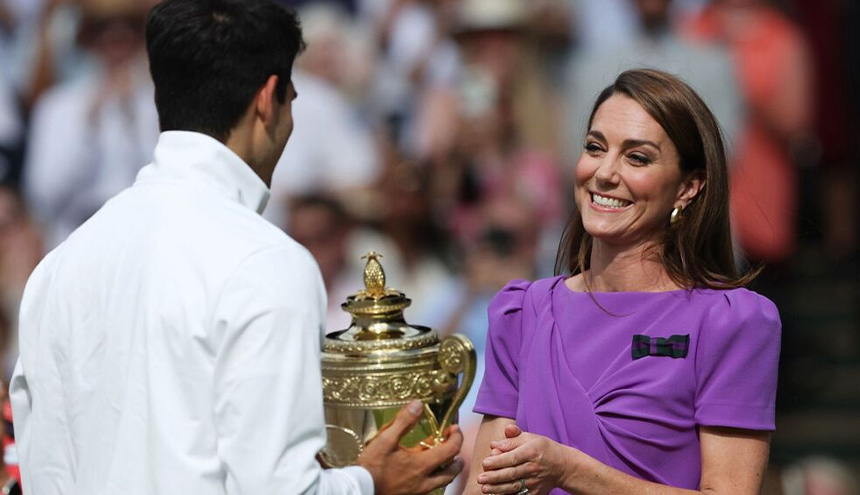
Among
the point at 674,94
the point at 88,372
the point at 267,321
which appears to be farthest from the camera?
the point at 674,94

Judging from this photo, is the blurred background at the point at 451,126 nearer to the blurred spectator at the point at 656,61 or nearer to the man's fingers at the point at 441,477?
the blurred spectator at the point at 656,61

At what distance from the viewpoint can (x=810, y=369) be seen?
25.8 feet

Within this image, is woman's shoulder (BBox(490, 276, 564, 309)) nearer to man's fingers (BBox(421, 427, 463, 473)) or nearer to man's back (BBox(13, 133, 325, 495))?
man's fingers (BBox(421, 427, 463, 473))

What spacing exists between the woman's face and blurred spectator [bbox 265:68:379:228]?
4309 mm

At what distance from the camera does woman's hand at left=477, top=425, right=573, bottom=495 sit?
2557mm

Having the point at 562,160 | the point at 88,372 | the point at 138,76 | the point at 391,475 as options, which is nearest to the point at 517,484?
the point at 391,475

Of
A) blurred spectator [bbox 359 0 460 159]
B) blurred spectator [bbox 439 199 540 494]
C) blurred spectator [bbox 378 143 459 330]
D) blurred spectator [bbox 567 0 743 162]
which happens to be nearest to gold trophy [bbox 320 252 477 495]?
blurred spectator [bbox 439 199 540 494]

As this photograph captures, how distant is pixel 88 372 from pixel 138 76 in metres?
5.21

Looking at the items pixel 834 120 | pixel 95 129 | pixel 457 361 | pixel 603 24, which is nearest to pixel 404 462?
pixel 457 361

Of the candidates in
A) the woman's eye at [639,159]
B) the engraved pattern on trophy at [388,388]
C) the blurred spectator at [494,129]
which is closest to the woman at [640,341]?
the woman's eye at [639,159]

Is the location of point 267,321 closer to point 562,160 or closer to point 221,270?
point 221,270

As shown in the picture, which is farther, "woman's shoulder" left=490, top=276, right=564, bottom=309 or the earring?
"woman's shoulder" left=490, top=276, right=564, bottom=309

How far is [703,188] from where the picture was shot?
2854 mm

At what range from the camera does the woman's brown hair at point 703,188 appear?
2809 mm
